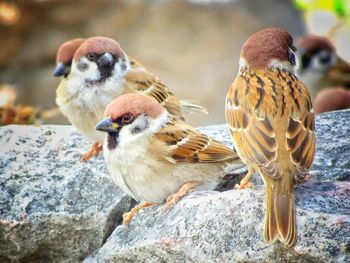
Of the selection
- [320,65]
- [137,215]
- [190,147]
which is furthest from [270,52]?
[320,65]

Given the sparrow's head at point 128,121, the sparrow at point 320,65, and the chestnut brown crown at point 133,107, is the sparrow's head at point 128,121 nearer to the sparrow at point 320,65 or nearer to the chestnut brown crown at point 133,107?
the chestnut brown crown at point 133,107

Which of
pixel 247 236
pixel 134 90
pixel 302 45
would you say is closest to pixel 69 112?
pixel 134 90

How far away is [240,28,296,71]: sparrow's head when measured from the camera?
179 inches

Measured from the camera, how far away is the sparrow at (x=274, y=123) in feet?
12.5

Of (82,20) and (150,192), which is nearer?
(150,192)

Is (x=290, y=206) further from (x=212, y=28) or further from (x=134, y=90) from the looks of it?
(x=212, y=28)

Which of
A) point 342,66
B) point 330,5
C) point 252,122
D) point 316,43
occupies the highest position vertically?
point 252,122

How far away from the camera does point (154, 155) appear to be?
4.35 m

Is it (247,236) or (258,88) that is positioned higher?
(258,88)

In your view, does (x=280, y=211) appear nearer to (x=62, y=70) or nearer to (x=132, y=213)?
(x=132, y=213)

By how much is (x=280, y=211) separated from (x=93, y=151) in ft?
5.49

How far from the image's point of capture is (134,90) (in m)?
5.41

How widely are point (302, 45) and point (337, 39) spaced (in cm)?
57

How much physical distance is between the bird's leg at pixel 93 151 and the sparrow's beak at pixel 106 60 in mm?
487
